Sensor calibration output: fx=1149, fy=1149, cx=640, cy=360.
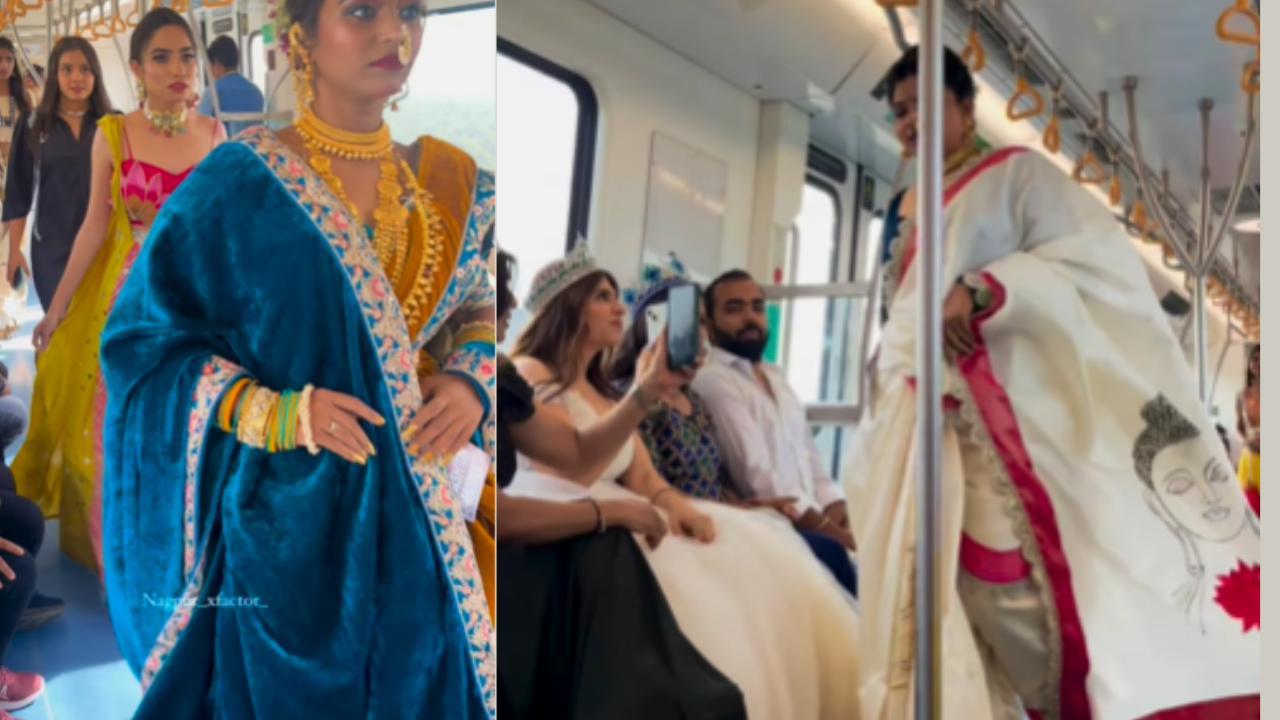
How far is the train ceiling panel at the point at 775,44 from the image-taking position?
149 cm

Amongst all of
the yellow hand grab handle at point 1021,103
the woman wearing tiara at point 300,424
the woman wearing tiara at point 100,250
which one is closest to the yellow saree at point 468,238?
the woman wearing tiara at point 300,424

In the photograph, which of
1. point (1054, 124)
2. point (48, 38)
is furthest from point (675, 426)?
point (48, 38)

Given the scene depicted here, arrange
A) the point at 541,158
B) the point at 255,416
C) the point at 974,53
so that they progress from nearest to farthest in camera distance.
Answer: the point at 255,416 → the point at 541,158 → the point at 974,53

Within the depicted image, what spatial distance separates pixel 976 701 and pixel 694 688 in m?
0.36

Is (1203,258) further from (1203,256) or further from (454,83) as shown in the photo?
(454,83)

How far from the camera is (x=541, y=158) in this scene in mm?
1417

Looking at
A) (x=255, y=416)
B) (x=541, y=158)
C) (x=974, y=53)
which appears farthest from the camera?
(x=974, y=53)

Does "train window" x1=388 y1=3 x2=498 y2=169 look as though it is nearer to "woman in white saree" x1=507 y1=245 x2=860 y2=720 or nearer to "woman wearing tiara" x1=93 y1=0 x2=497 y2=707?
"woman wearing tiara" x1=93 y1=0 x2=497 y2=707

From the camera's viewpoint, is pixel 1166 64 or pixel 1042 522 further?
pixel 1166 64

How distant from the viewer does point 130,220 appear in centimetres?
134

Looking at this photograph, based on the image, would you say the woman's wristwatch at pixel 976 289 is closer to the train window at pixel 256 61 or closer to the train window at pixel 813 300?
the train window at pixel 813 300

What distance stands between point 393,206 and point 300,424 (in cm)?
28

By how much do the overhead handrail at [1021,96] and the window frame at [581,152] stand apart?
561mm

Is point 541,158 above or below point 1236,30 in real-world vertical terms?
below
